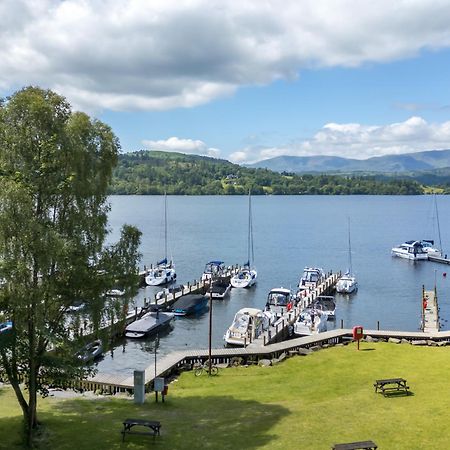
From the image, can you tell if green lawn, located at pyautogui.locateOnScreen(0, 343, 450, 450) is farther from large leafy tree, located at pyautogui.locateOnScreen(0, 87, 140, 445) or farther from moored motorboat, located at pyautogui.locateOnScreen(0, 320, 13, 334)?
moored motorboat, located at pyautogui.locateOnScreen(0, 320, 13, 334)

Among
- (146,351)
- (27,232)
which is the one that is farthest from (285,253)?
(27,232)

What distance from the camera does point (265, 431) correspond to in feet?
55.3

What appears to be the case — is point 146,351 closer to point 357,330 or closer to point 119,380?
point 119,380

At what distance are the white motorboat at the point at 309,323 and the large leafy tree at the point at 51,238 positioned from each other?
2718cm

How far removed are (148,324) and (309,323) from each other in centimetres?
1366

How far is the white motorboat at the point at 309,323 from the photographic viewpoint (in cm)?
4284

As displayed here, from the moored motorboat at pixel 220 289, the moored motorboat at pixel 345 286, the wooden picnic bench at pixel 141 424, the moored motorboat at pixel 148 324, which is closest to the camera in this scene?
the wooden picnic bench at pixel 141 424

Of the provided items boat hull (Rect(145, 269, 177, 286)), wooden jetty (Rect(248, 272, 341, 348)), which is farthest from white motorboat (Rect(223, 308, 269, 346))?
boat hull (Rect(145, 269, 177, 286))

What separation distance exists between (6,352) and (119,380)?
8.44 metres

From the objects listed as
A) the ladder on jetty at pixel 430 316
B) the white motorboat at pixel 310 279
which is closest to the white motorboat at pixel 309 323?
the ladder on jetty at pixel 430 316

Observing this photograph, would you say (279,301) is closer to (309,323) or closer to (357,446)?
(309,323)

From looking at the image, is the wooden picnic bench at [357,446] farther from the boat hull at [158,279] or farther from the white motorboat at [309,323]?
the boat hull at [158,279]

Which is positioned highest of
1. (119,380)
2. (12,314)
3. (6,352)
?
(12,314)

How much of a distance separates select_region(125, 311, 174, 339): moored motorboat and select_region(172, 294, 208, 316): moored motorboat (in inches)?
129
